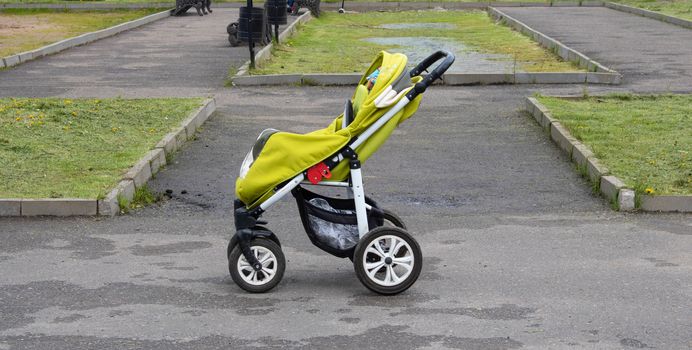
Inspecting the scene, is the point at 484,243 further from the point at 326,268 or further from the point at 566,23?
the point at 566,23

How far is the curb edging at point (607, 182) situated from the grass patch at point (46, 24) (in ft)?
43.8

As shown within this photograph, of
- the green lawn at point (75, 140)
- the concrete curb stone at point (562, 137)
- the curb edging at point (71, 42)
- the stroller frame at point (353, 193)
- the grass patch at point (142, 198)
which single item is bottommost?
the curb edging at point (71, 42)

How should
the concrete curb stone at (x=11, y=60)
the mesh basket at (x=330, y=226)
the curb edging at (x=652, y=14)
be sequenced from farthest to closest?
1. the curb edging at (x=652, y=14)
2. the concrete curb stone at (x=11, y=60)
3. the mesh basket at (x=330, y=226)

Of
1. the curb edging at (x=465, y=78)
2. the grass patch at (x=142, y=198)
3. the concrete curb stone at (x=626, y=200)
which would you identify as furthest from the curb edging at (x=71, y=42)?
the concrete curb stone at (x=626, y=200)

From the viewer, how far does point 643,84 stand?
1722 centimetres

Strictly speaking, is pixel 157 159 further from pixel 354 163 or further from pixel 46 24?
pixel 46 24

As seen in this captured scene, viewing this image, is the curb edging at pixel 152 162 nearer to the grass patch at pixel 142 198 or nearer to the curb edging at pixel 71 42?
the grass patch at pixel 142 198

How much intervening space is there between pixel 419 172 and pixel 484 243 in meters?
2.85

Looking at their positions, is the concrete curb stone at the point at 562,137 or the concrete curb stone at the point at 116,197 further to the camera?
the concrete curb stone at the point at 562,137

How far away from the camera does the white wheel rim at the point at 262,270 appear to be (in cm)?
696

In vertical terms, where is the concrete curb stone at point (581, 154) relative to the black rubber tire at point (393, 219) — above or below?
below

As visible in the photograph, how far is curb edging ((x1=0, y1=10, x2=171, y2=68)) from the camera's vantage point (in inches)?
818

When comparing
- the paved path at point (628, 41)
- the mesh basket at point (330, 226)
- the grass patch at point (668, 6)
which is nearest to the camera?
the mesh basket at point (330, 226)

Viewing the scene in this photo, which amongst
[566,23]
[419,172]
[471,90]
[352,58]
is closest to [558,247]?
[419,172]
